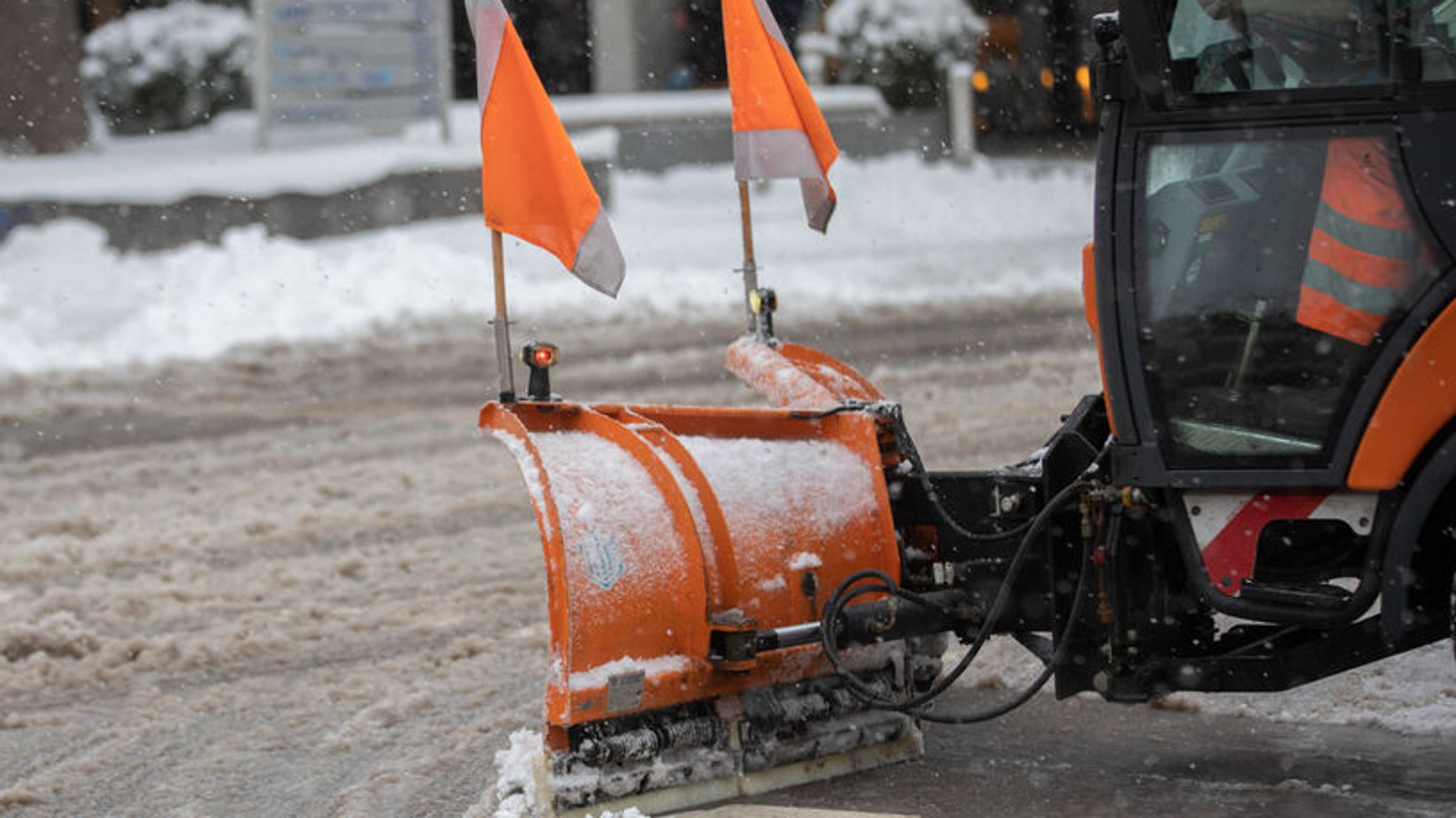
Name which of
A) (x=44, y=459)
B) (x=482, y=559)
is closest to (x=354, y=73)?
(x=44, y=459)

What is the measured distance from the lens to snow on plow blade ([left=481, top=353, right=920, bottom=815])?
161 inches

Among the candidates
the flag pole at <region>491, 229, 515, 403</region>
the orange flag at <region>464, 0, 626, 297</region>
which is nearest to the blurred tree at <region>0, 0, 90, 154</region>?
the orange flag at <region>464, 0, 626, 297</region>

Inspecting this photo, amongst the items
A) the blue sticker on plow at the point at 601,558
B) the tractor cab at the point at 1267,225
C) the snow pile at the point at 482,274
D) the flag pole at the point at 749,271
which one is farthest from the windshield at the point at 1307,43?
the snow pile at the point at 482,274

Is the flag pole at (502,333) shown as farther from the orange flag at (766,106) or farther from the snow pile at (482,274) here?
the snow pile at (482,274)

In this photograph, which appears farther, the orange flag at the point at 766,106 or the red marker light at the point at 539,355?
the orange flag at the point at 766,106

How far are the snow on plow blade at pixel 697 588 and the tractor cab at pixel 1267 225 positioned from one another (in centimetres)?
83

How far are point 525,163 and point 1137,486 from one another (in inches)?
64.6

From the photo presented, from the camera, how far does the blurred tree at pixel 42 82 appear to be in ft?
55.3

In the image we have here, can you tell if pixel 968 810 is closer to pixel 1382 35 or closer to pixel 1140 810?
pixel 1140 810

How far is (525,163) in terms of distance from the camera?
4410 mm

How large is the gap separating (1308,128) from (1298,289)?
1.06 feet

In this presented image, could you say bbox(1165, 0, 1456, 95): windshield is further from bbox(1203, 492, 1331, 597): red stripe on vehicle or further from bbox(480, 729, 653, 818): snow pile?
bbox(480, 729, 653, 818): snow pile

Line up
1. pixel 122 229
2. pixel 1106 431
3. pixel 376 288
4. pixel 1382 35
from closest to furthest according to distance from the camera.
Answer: pixel 1382 35 < pixel 1106 431 < pixel 376 288 < pixel 122 229

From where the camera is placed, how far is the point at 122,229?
46.7ft
